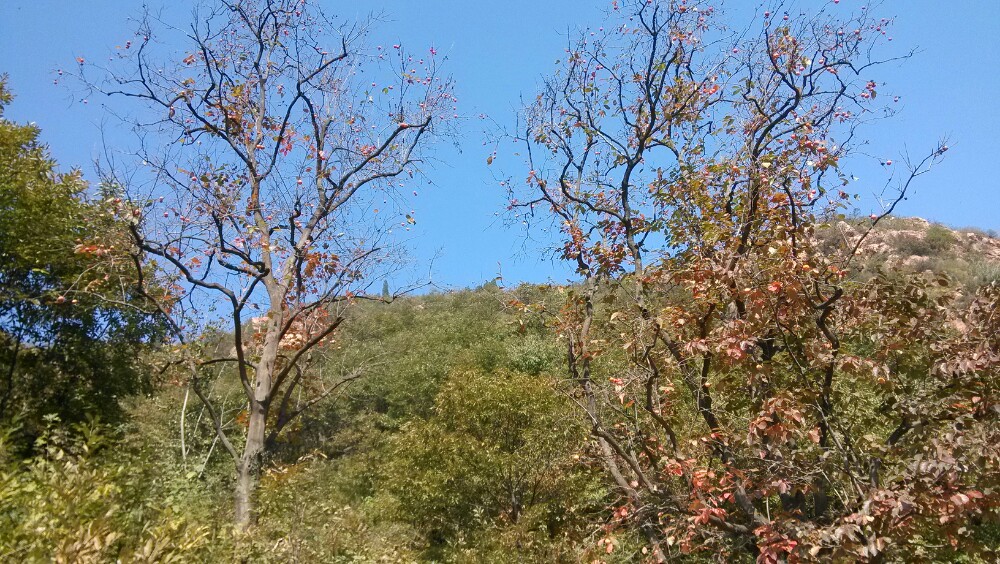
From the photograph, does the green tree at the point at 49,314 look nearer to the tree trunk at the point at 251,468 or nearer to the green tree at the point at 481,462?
the tree trunk at the point at 251,468

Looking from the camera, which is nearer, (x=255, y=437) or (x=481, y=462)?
(x=255, y=437)

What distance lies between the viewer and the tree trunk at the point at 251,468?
21.0 ft

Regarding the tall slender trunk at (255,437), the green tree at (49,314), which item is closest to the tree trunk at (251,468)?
the tall slender trunk at (255,437)

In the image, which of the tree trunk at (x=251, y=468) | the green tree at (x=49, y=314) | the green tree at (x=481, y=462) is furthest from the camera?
the green tree at (x=481, y=462)

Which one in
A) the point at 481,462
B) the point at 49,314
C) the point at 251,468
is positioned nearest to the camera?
the point at 251,468

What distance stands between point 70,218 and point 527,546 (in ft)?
35.0

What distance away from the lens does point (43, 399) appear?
495 inches

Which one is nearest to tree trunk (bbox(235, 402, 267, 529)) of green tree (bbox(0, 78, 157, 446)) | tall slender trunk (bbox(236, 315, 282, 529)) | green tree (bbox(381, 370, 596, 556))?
tall slender trunk (bbox(236, 315, 282, 529))

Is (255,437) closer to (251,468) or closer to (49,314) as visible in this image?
(251,468)

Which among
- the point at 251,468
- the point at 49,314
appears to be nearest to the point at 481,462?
Answer: the point at 49,314

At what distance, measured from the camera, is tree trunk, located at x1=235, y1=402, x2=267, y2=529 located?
252 inches

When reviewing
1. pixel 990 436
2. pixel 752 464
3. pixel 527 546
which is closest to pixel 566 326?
pixel 752 464

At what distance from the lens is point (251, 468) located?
261 inches

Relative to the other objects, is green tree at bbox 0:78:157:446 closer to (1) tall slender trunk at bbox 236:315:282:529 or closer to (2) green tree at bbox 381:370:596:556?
(1) tall slender trunk at bbox 236:315:282:529
